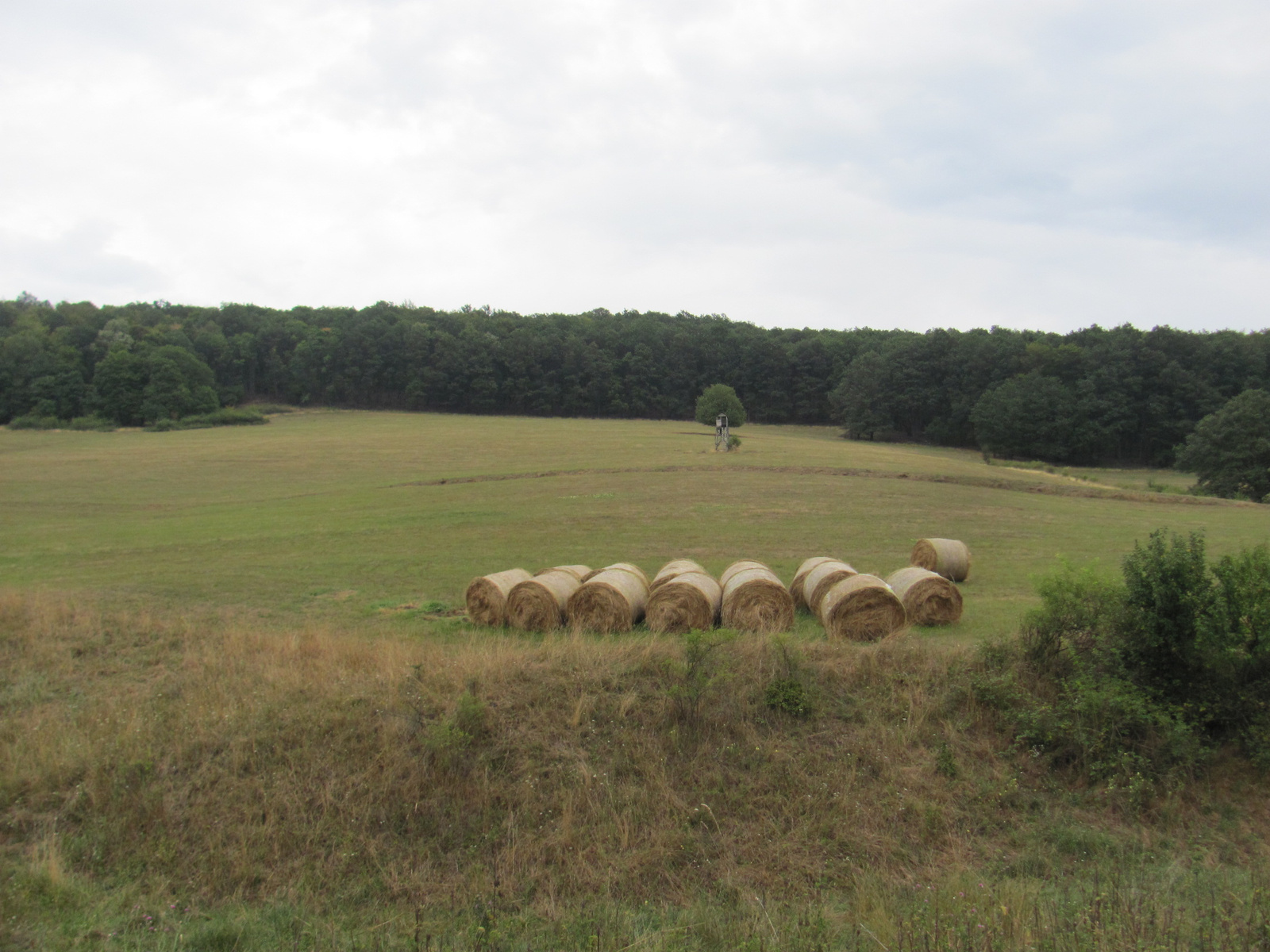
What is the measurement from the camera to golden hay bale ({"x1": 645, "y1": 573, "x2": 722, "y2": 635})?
14.4 meters

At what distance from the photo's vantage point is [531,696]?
10.9 meters

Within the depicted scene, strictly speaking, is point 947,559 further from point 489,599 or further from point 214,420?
point 214,420

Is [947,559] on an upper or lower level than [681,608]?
upper

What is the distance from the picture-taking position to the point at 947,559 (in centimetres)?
1958

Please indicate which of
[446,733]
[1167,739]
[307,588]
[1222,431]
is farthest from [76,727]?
[1222,431]

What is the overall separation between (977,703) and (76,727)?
1261 centimetres

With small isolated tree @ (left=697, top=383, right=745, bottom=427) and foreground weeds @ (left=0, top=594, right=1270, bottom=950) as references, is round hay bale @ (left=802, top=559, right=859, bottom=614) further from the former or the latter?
small isolated tree @ (left=697, top=383, right=745, bottom=427)

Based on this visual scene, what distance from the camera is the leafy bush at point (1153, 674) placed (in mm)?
9484

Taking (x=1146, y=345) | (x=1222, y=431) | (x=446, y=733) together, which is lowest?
(x=446, y=733)

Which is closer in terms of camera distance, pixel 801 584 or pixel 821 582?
pixel 821 582

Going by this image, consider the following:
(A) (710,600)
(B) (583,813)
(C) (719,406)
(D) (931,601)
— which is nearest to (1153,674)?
(D) (931,601)

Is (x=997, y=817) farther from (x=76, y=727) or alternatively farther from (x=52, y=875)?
(x=76, y=727)

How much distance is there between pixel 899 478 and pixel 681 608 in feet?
104

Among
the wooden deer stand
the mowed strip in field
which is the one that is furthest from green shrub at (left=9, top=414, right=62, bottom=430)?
the wooden deer stand
